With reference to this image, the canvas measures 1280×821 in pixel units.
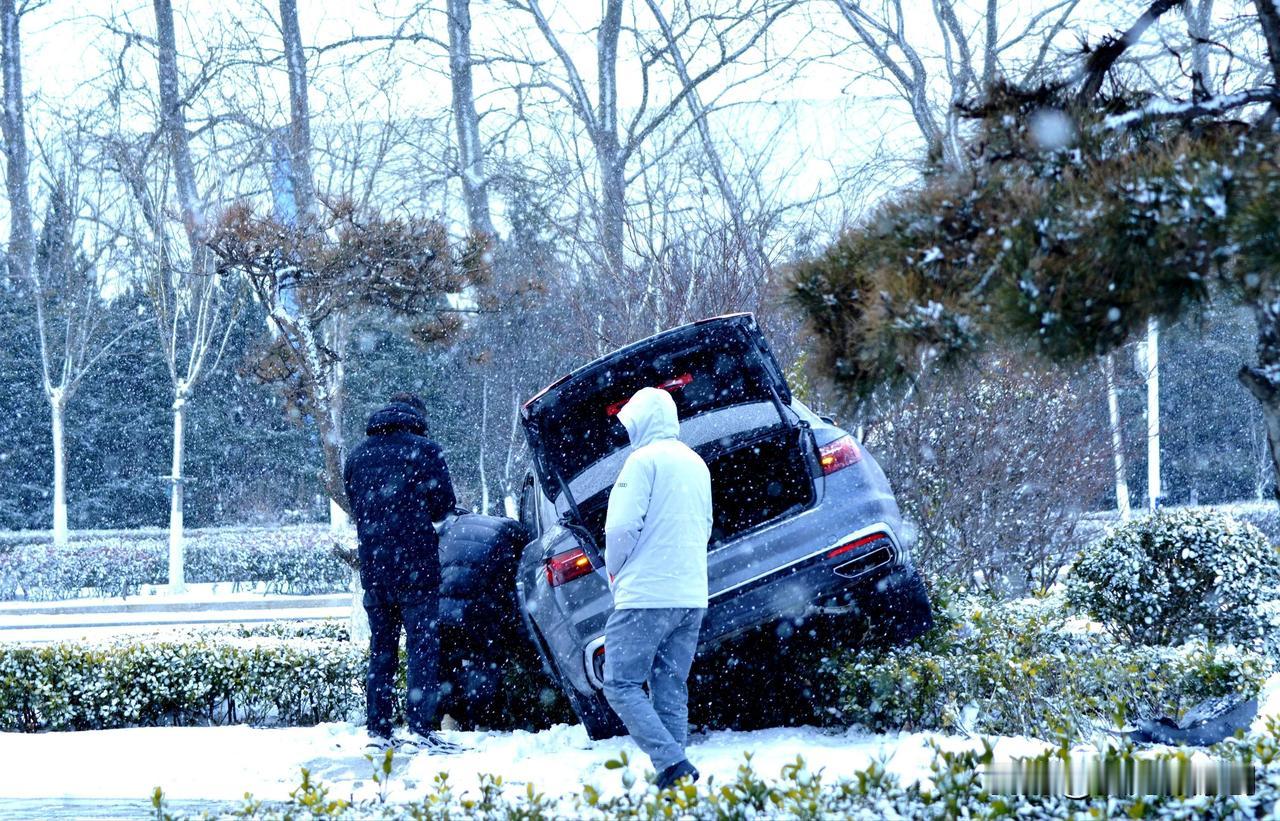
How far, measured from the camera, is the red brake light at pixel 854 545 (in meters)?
5.11

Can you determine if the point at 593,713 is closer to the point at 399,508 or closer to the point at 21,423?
the point at 399,508

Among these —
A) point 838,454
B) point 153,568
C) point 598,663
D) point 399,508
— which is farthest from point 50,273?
point 838,454

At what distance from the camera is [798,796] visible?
10.6 ft

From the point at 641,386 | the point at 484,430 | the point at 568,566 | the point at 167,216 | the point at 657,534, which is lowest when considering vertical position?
the point at 568,566

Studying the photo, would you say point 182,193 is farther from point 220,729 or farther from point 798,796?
point 798,796

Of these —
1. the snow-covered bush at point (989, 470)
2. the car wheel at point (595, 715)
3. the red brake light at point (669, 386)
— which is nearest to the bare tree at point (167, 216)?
the red brake light at point (669, 386)

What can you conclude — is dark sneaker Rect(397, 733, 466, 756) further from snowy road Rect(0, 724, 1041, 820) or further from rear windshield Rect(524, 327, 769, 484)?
rear windshield Rect(524, 327, 769, 484)

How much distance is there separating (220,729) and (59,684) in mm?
1447

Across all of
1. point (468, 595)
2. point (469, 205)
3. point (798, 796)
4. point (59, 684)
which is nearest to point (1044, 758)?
point (798, 796)

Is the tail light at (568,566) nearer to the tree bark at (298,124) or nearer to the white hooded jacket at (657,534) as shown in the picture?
the white hooded jacket at (657,534)

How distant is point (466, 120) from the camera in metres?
19.3

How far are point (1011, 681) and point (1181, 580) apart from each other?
9.66 ft

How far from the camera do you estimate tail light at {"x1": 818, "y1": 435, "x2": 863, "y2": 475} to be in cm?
543

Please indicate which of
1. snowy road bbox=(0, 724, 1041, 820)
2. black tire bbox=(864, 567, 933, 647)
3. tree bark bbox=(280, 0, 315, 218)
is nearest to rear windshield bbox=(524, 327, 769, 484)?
black tire bbox=(864, 567, 933, 647)
